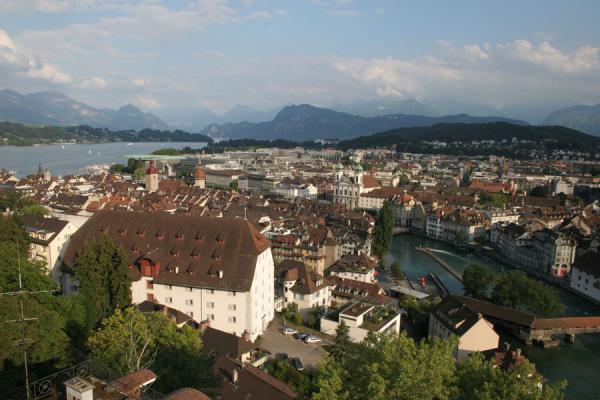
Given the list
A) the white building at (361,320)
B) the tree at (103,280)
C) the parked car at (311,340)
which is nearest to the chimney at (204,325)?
the tree at (103,280)

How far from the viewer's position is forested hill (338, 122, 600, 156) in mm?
132125

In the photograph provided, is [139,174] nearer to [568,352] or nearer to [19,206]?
[19,206]

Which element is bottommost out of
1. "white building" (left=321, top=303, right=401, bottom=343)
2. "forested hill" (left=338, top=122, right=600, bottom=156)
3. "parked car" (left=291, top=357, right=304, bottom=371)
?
"parked car" (left=291, top=357, right=304, bottom=371)

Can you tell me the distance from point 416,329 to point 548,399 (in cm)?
Result: 1709

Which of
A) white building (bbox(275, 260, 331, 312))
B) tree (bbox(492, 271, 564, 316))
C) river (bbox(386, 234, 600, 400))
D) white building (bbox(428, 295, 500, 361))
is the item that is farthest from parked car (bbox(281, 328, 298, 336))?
tree (bbox(492, 271, 564, 316))

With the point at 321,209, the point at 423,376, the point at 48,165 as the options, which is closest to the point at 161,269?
the point at 423,376

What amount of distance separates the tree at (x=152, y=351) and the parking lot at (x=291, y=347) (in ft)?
17.8

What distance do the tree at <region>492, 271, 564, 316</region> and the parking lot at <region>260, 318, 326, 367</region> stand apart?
12.0 metres

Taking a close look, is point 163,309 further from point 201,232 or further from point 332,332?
point 332,332

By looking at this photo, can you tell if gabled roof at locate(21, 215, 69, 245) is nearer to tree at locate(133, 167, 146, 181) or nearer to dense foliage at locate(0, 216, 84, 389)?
dense foliage at locate(0, 216, 84, 389)

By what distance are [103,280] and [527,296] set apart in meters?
20.6

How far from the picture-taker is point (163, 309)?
18.1 m

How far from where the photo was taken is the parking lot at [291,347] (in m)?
18.2

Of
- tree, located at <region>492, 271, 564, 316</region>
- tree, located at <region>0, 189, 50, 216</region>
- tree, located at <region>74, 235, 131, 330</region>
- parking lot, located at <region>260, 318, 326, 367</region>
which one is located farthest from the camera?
tree, located at <region>0, 189, 50, 216</region>
